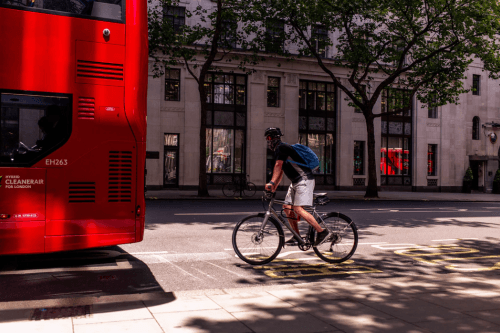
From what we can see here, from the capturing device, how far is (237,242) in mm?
7012

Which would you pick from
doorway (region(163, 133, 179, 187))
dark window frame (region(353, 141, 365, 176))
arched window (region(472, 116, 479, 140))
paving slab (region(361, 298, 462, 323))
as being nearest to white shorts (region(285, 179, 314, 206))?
paving slab (region(361, 298, 462, 323))

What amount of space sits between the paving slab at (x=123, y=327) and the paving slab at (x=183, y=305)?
342 mm

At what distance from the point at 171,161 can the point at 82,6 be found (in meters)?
22.9

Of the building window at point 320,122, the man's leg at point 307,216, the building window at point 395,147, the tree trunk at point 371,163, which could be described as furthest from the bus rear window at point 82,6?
the building window at point 395,147

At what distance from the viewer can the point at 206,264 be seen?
7.09 meters

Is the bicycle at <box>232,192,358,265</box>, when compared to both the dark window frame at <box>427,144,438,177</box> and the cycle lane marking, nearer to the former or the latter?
the cycle lane marking

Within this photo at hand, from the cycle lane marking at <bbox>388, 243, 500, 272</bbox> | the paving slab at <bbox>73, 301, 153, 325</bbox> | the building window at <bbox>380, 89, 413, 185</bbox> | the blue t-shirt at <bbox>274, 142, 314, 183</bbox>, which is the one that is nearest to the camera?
the paving slab at <bbox>73, 301, 153, 325</bbox>

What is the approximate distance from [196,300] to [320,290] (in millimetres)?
1462

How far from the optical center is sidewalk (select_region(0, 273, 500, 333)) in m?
4.13

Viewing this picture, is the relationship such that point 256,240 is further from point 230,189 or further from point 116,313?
point 230,189

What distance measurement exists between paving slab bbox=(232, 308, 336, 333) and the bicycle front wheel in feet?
8.66

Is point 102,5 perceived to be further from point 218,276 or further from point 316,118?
point 316,118

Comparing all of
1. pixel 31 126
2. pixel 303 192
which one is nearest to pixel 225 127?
pixel 303 192

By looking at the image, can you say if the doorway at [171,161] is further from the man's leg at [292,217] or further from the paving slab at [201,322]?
the paving slab at [201,322]
